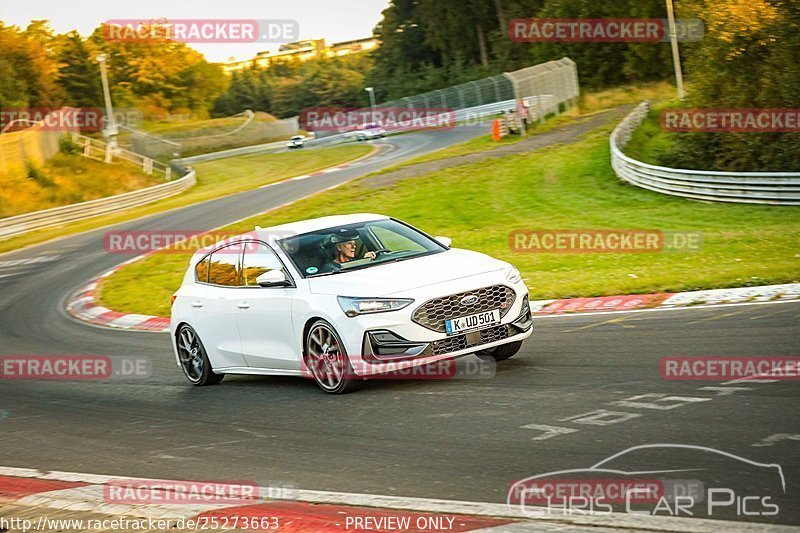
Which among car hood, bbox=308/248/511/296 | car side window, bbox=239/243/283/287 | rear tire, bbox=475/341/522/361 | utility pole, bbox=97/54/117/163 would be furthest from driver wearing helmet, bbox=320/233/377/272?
utility pole, bbox=97/54/117/163

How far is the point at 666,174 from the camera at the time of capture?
2864cm

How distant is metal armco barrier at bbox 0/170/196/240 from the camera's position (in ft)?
124

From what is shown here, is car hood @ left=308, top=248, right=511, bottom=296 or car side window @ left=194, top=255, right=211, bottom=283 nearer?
car hood @ left=308, top=248, right=511, bottom=296

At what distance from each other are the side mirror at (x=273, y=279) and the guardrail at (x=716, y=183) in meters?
17.7

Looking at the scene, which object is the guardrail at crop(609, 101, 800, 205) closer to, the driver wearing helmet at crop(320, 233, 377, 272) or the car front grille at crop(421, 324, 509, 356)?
the driver wearing helmet at crop(320, 233, 377, 272)

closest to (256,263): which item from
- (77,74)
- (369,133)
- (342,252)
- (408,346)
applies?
(342,252)

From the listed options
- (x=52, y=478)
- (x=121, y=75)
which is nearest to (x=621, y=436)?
(x=52, y=478)

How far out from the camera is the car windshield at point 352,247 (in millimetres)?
9672

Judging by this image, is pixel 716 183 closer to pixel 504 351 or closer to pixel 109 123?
pixel 504 351

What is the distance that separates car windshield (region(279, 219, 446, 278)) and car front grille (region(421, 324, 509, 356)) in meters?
1.19

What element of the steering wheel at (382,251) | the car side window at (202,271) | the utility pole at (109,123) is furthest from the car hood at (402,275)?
the utility pole at (109,123)

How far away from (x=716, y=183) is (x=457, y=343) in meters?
19.6

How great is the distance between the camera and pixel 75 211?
41.4m

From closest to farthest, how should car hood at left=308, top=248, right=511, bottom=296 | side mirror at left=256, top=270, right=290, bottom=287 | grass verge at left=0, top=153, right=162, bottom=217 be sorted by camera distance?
car hood at left=308, top=248, right=511, bottom=296, side mirror at left=256, top=270, right=290, bottom=287, grass verge at left=0, top=153, right=162, bottom=217
